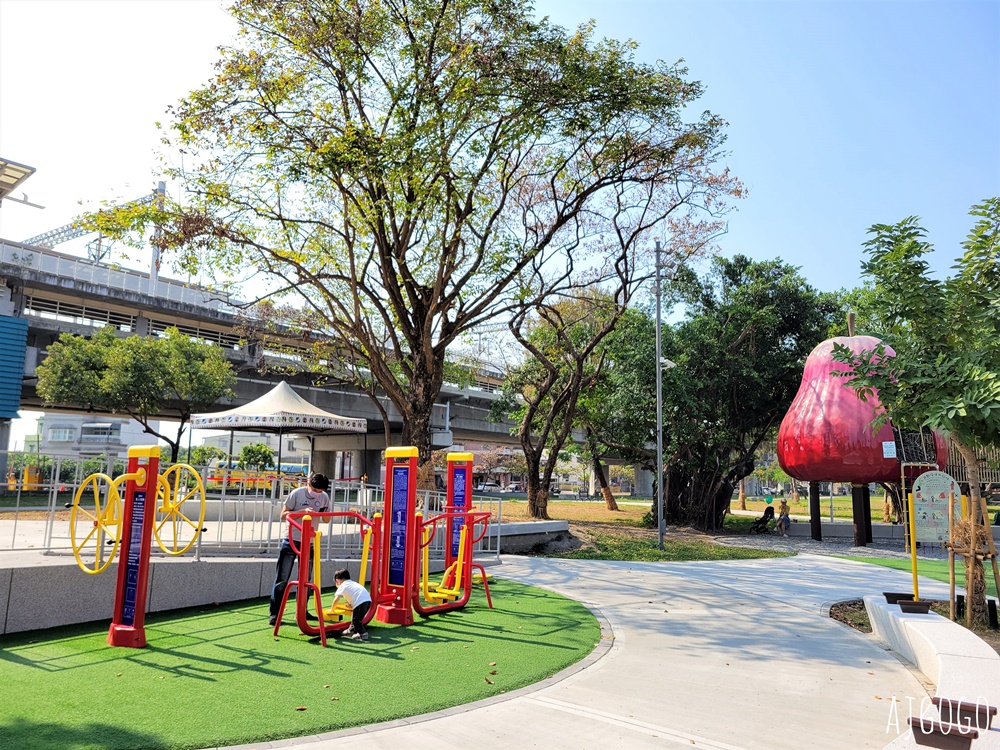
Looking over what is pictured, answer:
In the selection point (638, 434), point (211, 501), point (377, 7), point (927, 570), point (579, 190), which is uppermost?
point (377, 7)

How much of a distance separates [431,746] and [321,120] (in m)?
13.4

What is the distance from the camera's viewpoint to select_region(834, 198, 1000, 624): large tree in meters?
8.52

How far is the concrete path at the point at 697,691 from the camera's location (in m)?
4.99

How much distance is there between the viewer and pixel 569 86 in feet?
47.7

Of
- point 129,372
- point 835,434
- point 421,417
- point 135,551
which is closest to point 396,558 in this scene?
point 135,551

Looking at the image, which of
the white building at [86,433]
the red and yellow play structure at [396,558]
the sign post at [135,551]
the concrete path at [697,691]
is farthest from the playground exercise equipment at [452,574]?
the white building at [86,433]

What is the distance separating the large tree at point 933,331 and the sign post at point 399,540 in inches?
231

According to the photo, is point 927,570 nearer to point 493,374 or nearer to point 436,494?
point 436,494

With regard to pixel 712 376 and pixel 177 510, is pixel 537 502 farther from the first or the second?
pixel 177 510

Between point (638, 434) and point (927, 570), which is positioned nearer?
point (927, 570)

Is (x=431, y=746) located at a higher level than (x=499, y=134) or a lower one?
lower

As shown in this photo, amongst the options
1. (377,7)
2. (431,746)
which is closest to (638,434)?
(377,7)

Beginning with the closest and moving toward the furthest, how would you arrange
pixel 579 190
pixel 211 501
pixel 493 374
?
1. pixel 211 501
2. pixel 579 190
3. pixel 493 374

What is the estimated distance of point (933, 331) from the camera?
9195 millimetres
